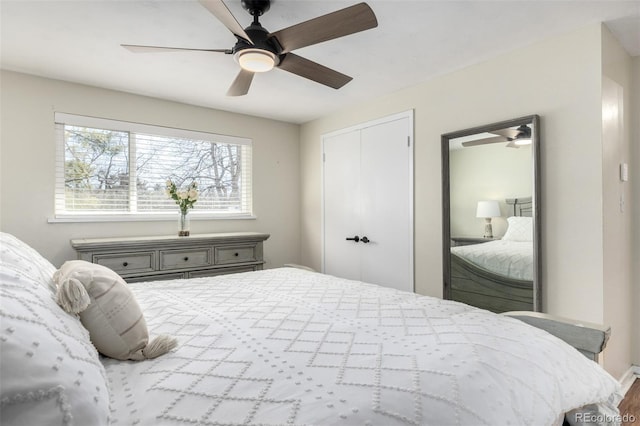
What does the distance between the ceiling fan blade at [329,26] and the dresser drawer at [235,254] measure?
7.25ft

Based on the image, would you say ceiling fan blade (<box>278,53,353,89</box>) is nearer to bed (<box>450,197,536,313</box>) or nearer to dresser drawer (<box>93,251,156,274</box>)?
bed (<box>450,197,536,313</box>)

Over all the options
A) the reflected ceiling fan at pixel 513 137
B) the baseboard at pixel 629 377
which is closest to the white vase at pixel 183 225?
the reflected ceiling fan at pixel 513 137

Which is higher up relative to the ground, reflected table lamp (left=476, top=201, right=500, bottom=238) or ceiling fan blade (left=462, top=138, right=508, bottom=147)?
ceiling fan blade (left=462, top=138, right=508, bottom=147)

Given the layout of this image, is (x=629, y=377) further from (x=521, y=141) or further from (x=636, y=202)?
(x=521, y=141)

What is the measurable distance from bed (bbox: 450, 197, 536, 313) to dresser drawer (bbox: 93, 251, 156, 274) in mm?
2639

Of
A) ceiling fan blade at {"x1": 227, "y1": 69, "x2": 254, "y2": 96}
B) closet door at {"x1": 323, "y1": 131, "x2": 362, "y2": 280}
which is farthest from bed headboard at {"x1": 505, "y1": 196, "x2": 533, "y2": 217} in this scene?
ceiling fan blade at {"x1": 227, "y1": 69, "x2": 254, "y2": 96}

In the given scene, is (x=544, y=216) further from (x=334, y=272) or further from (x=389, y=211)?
(x=334, y=272)

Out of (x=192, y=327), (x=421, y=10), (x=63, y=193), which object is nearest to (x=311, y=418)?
(x=192, y=327)

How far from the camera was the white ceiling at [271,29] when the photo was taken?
2.03 metres

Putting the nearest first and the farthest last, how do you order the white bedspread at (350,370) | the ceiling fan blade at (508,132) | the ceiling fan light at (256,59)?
the white bedspread at (350,370) → the ceiling fan light at (256,59) → the ceiling fan blade at (508,132)

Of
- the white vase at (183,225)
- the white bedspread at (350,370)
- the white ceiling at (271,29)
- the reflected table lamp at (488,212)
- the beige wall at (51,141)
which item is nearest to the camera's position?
the white bedspread at (350,370)

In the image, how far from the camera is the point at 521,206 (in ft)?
8.24

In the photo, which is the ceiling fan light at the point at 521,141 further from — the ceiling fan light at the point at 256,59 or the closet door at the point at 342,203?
the ceiling fan light at the point at 256,59

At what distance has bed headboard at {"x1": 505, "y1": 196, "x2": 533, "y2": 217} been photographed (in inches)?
97.0
